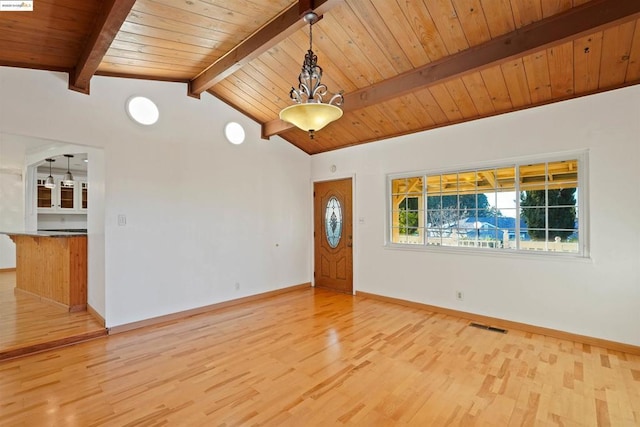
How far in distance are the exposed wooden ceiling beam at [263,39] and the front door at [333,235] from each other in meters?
2.78

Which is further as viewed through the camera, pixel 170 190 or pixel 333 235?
pixel 333 235

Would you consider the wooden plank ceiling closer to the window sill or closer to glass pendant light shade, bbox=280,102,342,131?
glass pendant light shade, bbox=280,102,342,131

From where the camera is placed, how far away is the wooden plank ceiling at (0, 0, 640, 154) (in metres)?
2.44

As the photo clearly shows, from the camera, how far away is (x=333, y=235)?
19.0ft

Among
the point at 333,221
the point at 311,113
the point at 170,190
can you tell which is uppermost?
the point at 311,113

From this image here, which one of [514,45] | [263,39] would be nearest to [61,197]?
[263,39]

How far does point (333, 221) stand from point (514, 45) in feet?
12.5

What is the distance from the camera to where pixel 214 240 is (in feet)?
14.9

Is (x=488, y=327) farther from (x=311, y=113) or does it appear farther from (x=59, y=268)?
(x=59, y=268)

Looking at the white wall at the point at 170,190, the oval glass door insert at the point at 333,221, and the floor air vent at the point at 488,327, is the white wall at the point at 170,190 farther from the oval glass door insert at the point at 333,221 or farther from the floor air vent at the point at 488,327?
the floor air vent at the point at 488,327

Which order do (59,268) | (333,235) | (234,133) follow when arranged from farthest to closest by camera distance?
(333,235), (234,133), (59,268)

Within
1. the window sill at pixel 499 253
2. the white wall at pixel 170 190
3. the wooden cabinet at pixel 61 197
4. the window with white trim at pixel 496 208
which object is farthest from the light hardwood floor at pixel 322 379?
the wooden cabinet at pixel 61 197

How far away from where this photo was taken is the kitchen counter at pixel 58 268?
13.8ft

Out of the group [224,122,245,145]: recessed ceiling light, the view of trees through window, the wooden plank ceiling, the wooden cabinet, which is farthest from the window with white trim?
the wooden cabinet
